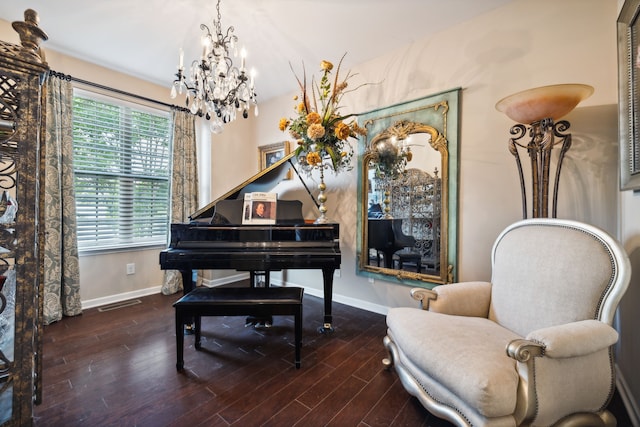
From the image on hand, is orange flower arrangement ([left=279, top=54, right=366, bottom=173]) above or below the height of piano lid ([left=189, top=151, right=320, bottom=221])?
above

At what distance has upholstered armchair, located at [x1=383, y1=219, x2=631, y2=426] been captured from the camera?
3.44ft

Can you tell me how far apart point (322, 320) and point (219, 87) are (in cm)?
243

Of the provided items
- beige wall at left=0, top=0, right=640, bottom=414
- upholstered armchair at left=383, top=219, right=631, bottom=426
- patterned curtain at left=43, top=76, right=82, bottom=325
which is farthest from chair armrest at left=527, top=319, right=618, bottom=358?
patterned curtain at left=43, top=76, right=82, bottom=325

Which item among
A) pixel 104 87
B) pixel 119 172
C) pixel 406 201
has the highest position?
pixel 104 87

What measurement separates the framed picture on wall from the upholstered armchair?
0.41m

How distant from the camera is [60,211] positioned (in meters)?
2.68

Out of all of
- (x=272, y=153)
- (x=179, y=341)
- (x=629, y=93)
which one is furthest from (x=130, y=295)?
(x=629, y=93)

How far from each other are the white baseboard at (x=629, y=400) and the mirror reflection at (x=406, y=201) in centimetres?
115

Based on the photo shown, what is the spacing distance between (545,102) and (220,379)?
9.27 feet

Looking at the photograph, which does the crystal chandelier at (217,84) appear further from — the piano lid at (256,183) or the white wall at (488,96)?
the white wall at (488,96)

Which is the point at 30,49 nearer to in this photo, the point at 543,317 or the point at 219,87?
the point at 219,87

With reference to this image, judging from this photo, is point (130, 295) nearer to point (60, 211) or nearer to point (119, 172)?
point (60, 211)

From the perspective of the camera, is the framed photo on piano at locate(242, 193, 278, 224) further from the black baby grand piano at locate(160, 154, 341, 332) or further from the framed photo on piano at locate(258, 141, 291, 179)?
the framed photo on piano at locate(258, 141, 291, 179)

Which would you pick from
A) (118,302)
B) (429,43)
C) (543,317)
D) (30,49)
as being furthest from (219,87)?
(118,302)
